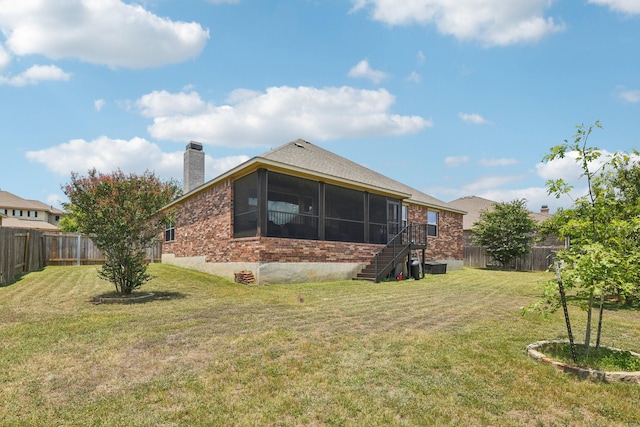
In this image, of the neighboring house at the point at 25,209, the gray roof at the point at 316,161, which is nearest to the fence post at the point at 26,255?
the gray roof at the point at 316,161

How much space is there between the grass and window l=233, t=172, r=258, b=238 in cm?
518

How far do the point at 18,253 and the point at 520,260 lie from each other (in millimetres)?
26068

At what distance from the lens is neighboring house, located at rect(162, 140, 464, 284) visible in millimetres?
12258

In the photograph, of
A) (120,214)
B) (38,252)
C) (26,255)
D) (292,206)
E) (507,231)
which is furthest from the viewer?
(507,231)

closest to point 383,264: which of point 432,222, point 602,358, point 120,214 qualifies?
point 432,222

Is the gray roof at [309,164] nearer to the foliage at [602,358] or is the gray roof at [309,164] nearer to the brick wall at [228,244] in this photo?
the brick wall at [228,244]

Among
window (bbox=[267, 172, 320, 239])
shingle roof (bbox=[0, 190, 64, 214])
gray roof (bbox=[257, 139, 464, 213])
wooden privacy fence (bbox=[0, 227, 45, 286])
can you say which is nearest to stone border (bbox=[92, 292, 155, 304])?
window (bbox=[267, 172, 320, 239])

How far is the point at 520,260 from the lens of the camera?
77.7 feet

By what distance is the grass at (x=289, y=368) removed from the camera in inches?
124

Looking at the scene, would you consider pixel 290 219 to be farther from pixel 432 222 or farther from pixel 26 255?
pixel 26 255

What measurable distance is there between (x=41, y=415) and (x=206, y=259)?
12512 mm

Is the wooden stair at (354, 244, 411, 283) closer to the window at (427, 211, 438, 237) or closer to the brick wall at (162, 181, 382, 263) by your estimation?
the brick wall at (162, 181, 382, 263)

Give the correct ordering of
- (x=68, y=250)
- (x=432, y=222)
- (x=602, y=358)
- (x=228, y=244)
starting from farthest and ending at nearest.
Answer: (x=432, y=222)
(x=68, y=250)
(x=228, y=244)
(x=602, y=358)

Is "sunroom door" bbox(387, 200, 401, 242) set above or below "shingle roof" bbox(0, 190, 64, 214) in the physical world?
below
